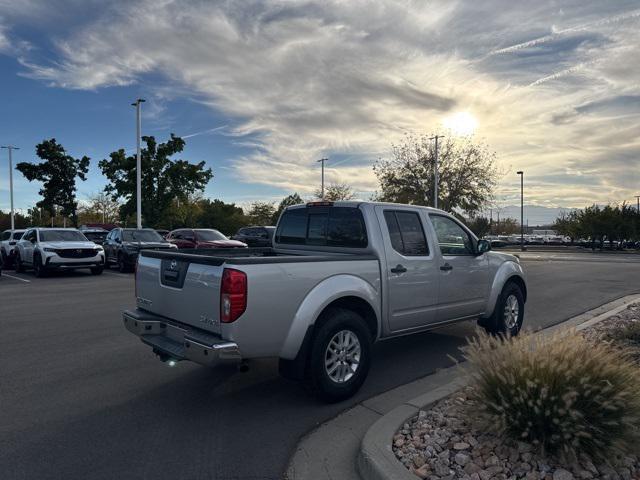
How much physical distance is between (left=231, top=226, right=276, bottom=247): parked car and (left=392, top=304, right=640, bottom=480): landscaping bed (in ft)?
73.3

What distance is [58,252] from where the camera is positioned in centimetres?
1681

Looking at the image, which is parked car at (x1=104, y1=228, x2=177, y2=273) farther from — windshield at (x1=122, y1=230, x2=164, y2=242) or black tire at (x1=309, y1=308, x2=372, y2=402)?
black tire at (x1=309, y1=308, x2=372, y2=402)

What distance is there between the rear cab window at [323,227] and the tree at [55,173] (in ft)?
144

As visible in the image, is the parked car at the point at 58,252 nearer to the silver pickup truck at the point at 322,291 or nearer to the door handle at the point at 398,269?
the silver pickup truck at the point at 322,291

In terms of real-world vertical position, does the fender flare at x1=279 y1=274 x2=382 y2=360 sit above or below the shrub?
above

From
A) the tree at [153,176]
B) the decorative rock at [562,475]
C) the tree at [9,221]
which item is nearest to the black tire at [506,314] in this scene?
the decorative rock at [562,475]

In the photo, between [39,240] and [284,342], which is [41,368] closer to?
[284,342]

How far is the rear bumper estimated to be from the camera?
12.8ft

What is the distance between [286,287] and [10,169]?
50.1 metres

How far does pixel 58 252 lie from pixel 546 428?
17137mm

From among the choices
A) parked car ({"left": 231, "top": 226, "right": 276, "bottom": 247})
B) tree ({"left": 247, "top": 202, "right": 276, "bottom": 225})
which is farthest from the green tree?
parked car ({"left": 231, "top": 226, "right": 276, "bottom": 247})

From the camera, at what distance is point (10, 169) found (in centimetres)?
4522

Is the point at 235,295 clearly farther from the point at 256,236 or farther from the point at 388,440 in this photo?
the point at 256,236

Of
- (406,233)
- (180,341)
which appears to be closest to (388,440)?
(180,341)
